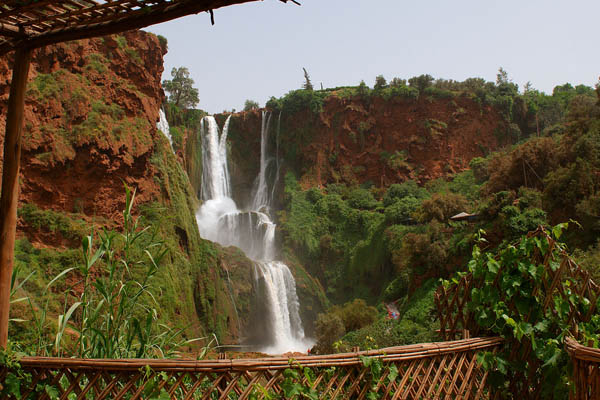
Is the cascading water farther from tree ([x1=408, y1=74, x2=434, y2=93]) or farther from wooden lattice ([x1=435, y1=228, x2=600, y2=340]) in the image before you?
wooden lattice ([x1=435, y1=228, x2=600, y2=340])

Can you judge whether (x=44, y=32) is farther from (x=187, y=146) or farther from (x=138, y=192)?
(x=187, y=146)

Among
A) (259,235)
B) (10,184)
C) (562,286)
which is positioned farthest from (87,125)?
(562,286)

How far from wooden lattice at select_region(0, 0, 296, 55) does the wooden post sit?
0.35ft

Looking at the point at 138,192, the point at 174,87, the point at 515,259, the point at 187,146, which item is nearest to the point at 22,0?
the point at 515,259

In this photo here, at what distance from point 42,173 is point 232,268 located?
9.64 metres

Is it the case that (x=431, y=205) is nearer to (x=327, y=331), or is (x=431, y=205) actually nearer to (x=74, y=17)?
(x=327, y=331)

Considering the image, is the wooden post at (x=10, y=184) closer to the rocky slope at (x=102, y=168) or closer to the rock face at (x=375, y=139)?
the rocky slope at (x=102, y=168)

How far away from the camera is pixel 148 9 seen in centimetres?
214

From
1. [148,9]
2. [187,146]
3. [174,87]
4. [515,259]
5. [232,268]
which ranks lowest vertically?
[232,268]

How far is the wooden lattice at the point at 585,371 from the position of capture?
1960mm

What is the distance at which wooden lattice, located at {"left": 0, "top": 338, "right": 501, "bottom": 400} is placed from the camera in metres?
1.84

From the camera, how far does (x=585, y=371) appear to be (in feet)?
6.64

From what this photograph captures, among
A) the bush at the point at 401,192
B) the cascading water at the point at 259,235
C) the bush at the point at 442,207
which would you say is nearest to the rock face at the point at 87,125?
the cascading water at the point at 259,235

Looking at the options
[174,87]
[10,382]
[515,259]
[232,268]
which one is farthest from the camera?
[174,87]
